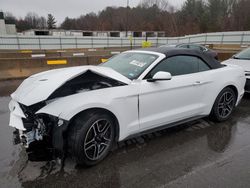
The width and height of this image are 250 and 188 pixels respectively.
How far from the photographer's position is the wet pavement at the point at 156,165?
254cm

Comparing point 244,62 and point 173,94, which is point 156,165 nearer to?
point 173,94

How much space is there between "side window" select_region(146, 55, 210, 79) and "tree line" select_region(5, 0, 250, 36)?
43599mm

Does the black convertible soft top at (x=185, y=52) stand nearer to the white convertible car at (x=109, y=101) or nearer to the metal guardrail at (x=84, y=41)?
the white convertible car at (x=109, y=101)

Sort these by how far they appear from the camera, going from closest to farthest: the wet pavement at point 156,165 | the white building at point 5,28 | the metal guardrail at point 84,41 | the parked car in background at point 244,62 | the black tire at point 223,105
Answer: the wet pavement at point 156,165, the black tire at point 223,105, the parked car in background at point 244,62, the metal guardrail at point 84,41, the white building at point 5,28

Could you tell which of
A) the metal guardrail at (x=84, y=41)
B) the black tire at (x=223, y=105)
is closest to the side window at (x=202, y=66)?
the black tire at (x=223, y=105)

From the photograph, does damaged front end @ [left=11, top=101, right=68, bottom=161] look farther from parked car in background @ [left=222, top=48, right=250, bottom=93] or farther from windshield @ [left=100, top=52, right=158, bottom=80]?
parked car in background @ [left=222, top=48, right=250, bottom=93]

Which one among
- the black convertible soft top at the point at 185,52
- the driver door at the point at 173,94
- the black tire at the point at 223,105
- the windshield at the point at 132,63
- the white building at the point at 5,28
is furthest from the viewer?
the white building at the point at 5,28

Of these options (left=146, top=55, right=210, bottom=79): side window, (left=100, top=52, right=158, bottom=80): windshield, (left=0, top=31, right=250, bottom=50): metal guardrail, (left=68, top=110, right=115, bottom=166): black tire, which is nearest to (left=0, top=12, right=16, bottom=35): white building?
(left=0, top=31, right=250, bottom=50): metal guardrail

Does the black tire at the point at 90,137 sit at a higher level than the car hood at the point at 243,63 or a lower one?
lower

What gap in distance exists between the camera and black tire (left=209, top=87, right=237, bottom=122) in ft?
13.5

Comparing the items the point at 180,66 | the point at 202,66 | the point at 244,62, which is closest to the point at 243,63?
the point at 244,62

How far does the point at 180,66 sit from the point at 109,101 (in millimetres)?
1605

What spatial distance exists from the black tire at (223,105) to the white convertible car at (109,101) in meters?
0.13

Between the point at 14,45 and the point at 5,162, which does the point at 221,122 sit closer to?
the point at 5,162
